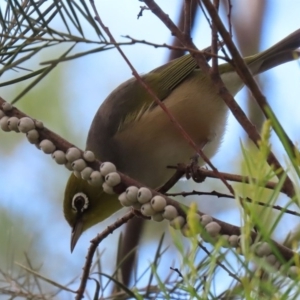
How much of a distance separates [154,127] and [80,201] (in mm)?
302

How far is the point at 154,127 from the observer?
1.66m

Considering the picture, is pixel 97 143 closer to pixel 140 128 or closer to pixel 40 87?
pixel 140 128

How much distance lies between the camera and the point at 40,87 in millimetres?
2607

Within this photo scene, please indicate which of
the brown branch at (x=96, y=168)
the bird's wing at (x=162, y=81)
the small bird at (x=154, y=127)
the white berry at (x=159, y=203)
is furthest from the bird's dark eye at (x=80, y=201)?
the white berry at (x=159, y=203)

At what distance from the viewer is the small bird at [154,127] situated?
1625mm

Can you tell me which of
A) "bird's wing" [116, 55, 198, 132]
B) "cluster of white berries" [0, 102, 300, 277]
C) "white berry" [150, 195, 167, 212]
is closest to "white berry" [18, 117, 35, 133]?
"cluster of white berries" [0, 102, 300, 277]

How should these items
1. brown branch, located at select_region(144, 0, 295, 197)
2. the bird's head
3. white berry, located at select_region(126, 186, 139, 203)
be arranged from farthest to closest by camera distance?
the bird's head, white berry, located at select_region(126, 186, 139, 203), brown branch, located at select_region(144, 0, 295, 197)

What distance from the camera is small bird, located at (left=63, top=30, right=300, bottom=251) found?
1625 millimetres

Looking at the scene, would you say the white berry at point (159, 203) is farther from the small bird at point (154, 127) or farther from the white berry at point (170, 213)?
the small bird at point (154, 127)

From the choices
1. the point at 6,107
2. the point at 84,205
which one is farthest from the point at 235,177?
the point at 84,205

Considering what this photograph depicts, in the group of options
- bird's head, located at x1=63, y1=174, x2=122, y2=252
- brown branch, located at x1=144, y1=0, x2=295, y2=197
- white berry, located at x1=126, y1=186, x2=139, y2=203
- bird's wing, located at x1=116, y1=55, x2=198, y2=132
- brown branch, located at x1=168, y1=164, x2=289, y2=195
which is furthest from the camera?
bird's wing, located at x1=116, y1=55, x2=198, y2=132

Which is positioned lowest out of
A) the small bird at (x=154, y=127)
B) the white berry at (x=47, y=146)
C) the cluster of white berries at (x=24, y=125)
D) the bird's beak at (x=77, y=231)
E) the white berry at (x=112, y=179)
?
the white berry at (x=112, y=179)

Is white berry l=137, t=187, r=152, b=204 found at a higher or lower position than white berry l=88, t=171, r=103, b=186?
lower

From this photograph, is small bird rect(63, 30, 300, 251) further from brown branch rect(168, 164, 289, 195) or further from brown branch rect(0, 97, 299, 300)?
brown branch rect(0, 97, 299, 300)
